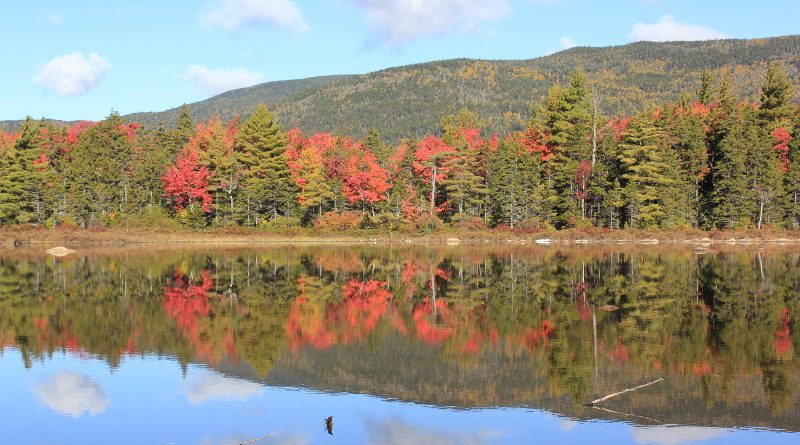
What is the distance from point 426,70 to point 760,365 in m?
185

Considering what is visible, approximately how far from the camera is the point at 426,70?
19738 cm

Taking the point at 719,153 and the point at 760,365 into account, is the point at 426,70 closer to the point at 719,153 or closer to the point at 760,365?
the point at 719,153

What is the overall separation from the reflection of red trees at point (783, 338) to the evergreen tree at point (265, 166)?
5803 cm

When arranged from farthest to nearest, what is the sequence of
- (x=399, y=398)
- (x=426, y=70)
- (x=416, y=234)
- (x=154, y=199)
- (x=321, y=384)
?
(x=426, y=70) → (x=154, y=199) → (x=416, y=234) → (x=321, y=384) → (x=399, y=398)

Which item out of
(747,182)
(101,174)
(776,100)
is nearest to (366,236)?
(101,174)

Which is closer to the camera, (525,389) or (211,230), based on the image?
(525,389)

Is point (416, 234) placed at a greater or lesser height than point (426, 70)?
lesser

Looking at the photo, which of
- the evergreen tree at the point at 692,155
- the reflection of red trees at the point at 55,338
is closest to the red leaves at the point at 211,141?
the evergreen tree at the point at 692,155

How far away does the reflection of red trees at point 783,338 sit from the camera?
60.3ft

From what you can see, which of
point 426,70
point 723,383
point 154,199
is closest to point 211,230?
point 154,199

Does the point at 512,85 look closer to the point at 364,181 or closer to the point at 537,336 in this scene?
the point at 364,181

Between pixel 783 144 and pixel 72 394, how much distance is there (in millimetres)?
73256

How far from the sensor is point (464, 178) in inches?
2921

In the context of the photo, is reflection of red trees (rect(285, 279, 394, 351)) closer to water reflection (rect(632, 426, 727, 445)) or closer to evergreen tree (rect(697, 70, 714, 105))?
water reflection (rect(632, 426, 727, 445))
